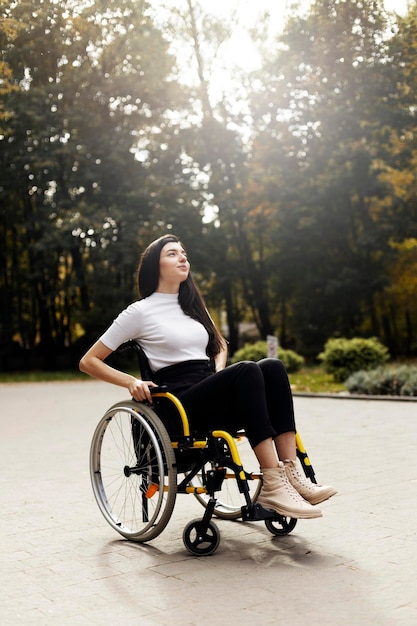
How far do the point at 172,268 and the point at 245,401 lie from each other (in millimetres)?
1025

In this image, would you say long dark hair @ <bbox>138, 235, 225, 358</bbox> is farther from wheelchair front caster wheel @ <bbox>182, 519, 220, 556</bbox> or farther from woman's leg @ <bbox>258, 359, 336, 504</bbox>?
wheelchair front caster wheel @ <bbox>182, 519, 220, 556</bbox>

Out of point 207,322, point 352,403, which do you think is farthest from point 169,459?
point 352,403

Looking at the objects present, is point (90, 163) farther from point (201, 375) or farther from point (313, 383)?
Answer: point (201, 375)

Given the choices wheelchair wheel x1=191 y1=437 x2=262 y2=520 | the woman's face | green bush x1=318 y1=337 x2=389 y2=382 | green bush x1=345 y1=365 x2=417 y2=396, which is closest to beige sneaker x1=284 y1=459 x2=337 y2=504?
wheelchair wheel x1=191 y1=437 x2=262 y2=520

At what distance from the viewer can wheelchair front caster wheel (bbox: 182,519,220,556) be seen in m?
3.95

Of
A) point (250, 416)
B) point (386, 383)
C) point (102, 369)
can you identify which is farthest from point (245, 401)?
point (386, 383)

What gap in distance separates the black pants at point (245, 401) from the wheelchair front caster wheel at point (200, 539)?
0.47 m

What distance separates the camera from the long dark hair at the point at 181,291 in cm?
467

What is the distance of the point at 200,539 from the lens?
4.03 metres

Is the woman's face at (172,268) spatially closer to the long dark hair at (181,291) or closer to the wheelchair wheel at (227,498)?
the long dark hair at (181,291)

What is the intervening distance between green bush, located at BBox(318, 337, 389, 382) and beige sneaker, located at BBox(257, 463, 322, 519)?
1244cm

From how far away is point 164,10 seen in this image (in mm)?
28656

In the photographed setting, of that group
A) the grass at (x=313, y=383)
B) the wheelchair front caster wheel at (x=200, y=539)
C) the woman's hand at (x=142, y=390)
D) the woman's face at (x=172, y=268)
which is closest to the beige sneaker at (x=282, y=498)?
the wheelchair front caster wheel at (x=200, y=539)

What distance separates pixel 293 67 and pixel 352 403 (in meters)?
17.7
